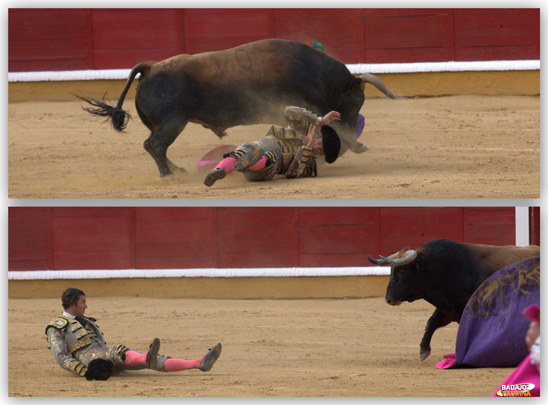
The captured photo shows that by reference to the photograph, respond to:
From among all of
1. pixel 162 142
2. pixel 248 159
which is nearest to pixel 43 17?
pixel 162 142

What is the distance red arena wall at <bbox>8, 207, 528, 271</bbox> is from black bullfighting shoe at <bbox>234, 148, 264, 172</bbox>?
0.57m

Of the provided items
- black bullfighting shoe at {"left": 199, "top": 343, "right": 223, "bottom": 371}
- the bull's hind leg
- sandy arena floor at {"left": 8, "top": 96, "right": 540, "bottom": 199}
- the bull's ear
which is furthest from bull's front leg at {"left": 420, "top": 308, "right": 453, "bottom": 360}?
the bull's hind leg

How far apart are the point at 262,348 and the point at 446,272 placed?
3.82ft

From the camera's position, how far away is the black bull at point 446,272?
4.87 meters

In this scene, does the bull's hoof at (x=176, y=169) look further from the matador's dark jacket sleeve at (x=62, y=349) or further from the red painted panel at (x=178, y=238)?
the matador's dark jacket sleeve at (x=62, y=349)

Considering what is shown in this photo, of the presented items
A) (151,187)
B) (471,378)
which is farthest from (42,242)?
(471,378)

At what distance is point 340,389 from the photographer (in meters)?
4.48

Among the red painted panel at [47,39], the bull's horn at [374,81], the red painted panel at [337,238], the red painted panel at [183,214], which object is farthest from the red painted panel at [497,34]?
the red painted panel at [47,39]

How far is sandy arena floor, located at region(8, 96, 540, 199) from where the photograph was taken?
210 inches

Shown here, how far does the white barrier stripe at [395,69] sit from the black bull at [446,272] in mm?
1198

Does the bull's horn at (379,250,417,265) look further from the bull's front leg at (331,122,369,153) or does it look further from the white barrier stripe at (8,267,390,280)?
the white barrier stripe at (8,267,390,280)

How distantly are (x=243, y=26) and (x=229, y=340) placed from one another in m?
1.60

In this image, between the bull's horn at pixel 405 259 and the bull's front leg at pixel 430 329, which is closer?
the bull's horn at pixel 405 259

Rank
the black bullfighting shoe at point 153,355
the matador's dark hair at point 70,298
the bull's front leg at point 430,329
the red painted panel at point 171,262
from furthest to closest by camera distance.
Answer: the red painted panel at point 171,262
the bull's front leg at point 430,329
the matador's dark hair at point 70,298
the black bullfighting shoe at point 153,355
